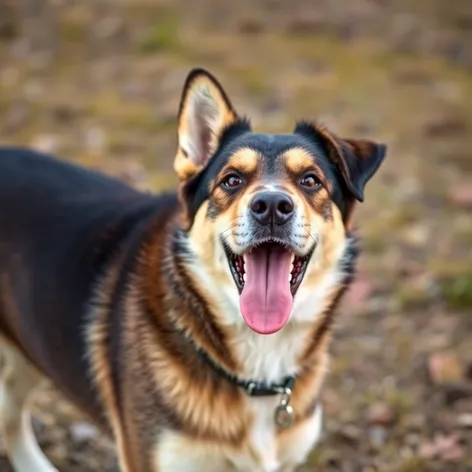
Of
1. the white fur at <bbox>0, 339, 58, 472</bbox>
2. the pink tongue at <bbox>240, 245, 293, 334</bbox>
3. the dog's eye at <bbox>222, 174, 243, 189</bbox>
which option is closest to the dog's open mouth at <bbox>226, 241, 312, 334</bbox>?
the pink tongue at <bbox>240, 245, 293, 334</bbox>

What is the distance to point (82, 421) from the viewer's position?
4.03 meters

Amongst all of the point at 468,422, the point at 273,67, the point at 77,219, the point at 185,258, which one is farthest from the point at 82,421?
the point at 273,67

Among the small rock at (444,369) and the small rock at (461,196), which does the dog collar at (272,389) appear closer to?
the small rock at (444,369)

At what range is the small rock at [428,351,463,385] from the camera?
4.24 m

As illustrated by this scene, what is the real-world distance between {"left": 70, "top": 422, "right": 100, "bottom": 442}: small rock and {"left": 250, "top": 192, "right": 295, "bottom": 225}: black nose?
5.40 feet

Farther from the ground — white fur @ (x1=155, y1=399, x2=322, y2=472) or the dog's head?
the dog's head

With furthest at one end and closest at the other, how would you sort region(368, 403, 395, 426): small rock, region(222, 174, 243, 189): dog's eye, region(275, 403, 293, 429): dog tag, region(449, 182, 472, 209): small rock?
region(449, 182, 472, 209): small rock, region(368, 403, 395, 426): small rock, region(275, 403, 293, 429): dog tag, region(222, 174, 243, 189): dog's eye

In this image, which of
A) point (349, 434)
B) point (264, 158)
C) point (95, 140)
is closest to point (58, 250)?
point (264, 158)

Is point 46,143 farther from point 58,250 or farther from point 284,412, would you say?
point 284,412

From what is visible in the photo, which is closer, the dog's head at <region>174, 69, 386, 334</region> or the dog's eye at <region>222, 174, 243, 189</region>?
the dog's head at <region>174, 69, 386, 334</region>

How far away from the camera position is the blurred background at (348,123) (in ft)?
13.2

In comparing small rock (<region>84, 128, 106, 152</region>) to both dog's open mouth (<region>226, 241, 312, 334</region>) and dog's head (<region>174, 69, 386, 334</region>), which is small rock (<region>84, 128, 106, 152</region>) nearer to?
dog's head (<region>174, 69, 386, 334</region>)

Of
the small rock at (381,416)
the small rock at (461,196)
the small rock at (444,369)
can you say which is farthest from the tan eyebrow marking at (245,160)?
the small rock at (461,196)

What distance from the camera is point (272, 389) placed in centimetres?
298
